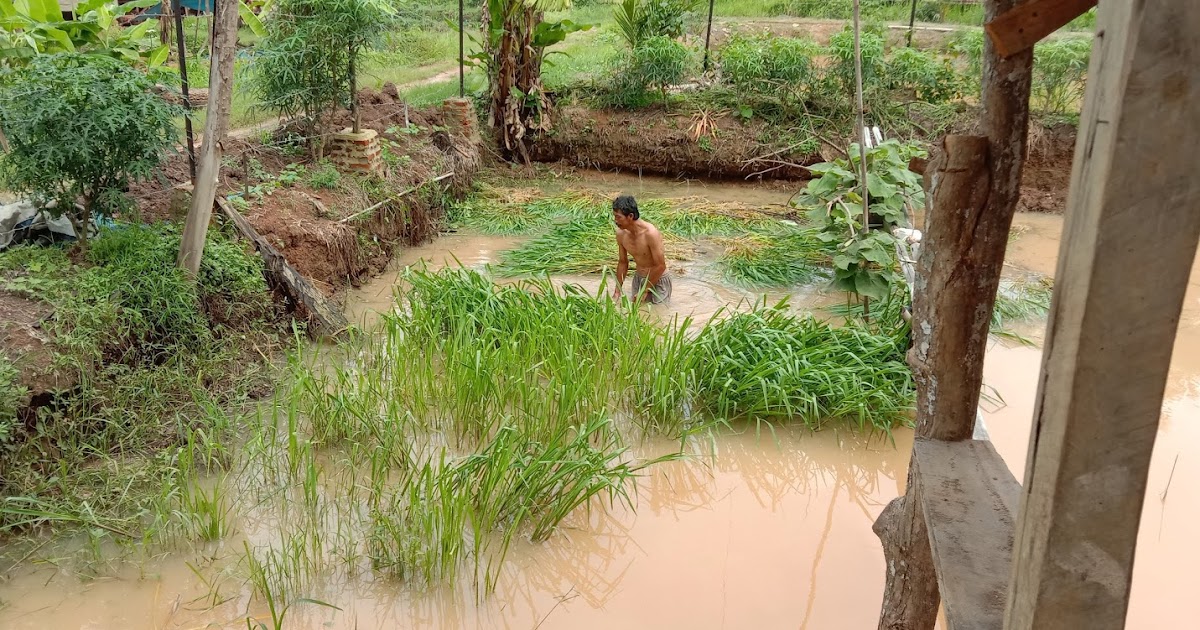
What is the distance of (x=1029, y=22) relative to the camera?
170cm

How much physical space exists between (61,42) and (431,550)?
4.21 m

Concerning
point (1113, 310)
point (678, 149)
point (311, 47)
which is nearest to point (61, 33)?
point (311, 47)

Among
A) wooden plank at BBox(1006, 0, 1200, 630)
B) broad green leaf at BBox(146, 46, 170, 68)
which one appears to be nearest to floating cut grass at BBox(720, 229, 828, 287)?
broad green leaf at BBox(146, 46, 170, 68)

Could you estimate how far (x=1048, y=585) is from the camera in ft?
3.88

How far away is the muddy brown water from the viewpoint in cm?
295

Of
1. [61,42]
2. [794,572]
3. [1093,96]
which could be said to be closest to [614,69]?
[61,42]

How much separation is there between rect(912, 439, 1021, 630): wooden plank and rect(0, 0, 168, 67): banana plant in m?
4.97

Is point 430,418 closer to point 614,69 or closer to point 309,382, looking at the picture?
point 309,382

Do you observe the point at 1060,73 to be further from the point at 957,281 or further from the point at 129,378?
the point at 129,378

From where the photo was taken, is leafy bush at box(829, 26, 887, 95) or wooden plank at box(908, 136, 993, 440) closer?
wooden plank at box(908, 136, 993, 440)

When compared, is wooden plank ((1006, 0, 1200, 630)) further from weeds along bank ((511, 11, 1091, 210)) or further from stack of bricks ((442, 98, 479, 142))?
stack of bricks ((442, 98, 479, 142))

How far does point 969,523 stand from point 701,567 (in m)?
1.50

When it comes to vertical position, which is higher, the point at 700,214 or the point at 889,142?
the point at 889,142

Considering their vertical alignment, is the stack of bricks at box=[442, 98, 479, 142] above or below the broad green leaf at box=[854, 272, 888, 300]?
above
